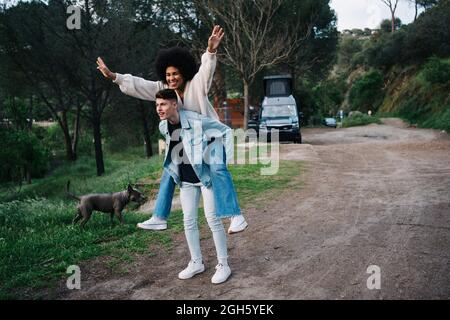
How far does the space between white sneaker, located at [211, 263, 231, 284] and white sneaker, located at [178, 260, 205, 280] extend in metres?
0.25

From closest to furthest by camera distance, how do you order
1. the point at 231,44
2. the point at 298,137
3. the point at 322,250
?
the point at 322,250 < the point at 298,137 < the point at 231,44

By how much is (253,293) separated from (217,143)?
1.37 m

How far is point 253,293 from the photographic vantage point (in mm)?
3479

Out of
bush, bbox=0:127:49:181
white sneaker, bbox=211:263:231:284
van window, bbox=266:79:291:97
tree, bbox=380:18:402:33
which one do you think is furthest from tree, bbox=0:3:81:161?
tree, bbox=380:18:402:33

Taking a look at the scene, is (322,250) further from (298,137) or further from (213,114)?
(298,137)

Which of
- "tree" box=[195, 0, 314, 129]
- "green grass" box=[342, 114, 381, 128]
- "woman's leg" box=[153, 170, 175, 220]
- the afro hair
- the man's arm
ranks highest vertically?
"tree" box=[195, 0, 314, 129]

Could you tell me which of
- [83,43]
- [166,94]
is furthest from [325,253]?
[83,43]

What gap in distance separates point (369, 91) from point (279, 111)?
25478 millimetres

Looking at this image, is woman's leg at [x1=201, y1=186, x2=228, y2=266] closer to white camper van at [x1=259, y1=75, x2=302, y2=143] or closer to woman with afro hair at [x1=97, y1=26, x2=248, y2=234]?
woman with afro hair at [x1=97, y1=26, x2=248, y2=234]

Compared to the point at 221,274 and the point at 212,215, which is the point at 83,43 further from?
the point at 221,274

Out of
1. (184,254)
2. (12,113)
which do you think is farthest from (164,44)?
(184,254)

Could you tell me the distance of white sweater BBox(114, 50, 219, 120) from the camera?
137 inches

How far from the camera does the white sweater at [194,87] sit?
3.49m

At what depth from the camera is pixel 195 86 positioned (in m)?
3.60
